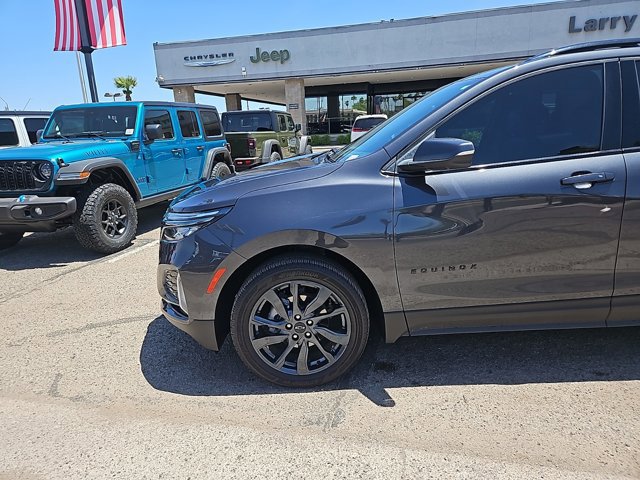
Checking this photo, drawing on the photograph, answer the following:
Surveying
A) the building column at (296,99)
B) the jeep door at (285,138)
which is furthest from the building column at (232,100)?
the jeep door at (285,138)

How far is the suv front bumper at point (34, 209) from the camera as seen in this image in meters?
5.00

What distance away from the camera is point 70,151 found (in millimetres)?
5352

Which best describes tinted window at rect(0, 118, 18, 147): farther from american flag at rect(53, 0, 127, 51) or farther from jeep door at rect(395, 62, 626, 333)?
jeep door at rect(395, 62, 626, 333)

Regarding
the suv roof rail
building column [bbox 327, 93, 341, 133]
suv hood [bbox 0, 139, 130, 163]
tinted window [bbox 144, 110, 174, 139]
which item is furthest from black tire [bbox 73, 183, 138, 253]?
building column [bbox 327, 93, 341, 133]

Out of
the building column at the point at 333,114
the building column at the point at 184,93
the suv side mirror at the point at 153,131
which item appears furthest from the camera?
the building column at the point at 333,114

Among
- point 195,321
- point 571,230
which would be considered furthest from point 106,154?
point 571,230

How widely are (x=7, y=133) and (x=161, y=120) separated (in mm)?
3594

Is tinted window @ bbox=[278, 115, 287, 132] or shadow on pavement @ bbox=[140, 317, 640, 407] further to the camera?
tinted window @ bbox=[278, 115, 287, 132]

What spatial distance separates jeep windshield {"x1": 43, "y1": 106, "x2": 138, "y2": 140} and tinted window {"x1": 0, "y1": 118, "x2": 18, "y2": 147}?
7.81 ft

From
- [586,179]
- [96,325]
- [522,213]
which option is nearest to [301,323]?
[522,213]

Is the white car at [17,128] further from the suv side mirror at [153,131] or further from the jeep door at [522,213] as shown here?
the jeep door at [522,213]

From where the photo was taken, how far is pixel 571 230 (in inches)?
93.2

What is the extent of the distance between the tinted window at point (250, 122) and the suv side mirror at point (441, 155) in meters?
9.91

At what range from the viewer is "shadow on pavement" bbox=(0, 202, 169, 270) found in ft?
17.9
